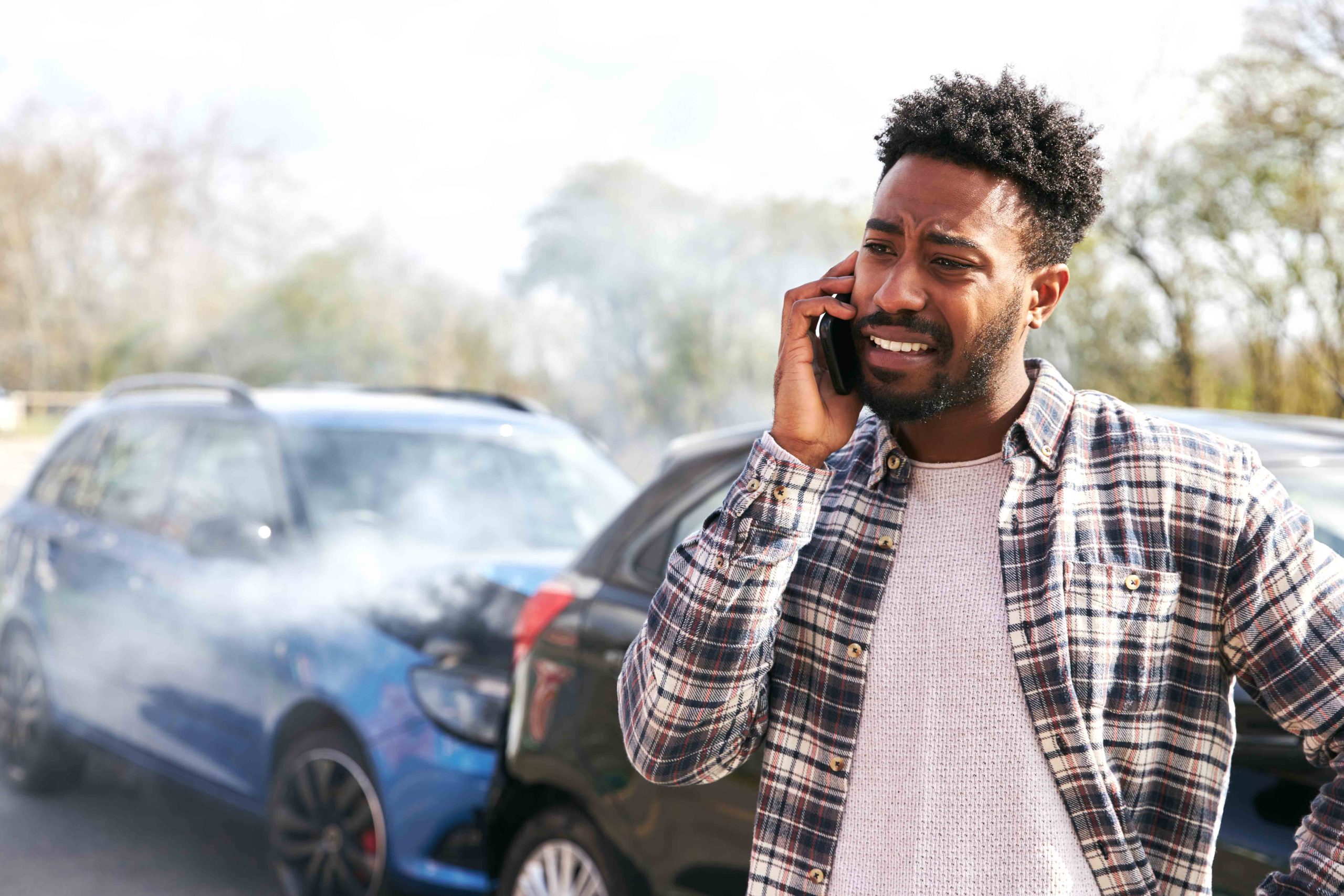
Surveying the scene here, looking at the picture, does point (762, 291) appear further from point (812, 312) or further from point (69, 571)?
point (812, 312)

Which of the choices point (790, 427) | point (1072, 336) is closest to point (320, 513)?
point (790, 427)

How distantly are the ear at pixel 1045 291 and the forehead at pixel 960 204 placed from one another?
85 millimetres

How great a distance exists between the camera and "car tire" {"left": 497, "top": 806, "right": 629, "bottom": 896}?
3.08 meters

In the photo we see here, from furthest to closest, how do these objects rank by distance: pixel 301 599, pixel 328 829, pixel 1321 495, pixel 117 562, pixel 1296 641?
1. pixel 117 562
2. pixel 301 599
3. pixel 328 829
4. pixel 1321 495
5. pixel 1296 641

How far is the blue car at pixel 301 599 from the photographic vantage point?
3.89m

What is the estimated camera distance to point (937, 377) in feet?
5.52

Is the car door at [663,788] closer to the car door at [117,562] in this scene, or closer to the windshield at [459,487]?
the windshield at [459,487]

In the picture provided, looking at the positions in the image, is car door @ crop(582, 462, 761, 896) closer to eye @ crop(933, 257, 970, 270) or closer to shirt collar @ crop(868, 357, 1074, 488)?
shirt collar @ crop(868, 357, 1074, 488)

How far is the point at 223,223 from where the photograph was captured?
3284cm

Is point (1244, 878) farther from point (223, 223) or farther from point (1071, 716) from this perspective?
point (223, 223)

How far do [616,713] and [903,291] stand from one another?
1.66m

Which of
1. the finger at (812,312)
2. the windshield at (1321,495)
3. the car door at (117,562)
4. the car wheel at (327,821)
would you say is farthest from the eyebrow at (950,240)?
the car door at (117,562)

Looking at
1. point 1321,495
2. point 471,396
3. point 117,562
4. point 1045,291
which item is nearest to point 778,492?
point 1045,291

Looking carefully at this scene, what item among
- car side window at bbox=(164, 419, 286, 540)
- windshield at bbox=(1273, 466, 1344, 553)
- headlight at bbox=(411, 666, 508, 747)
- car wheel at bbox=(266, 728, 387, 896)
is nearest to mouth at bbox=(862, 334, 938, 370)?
windshield at bbox=(1273, 466, 1344, 553)
